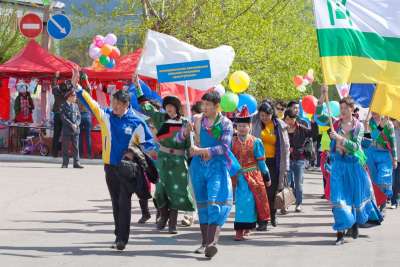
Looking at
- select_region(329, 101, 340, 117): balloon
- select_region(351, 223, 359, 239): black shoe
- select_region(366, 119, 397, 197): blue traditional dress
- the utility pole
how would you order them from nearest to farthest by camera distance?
select_region(351, 223, 359, 239): black shoe
select_region(329, 101, 340, 117): balloon
select_region(366, 119, 397, 197): blue traditional dress
the utility pole

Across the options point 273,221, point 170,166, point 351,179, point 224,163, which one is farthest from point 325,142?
point 224,163

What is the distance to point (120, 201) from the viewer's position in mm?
10414

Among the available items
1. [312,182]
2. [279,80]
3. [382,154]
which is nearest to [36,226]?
[382,154]

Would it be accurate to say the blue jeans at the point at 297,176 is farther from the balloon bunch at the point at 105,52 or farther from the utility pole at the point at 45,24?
the utility pole at the point at 45,24

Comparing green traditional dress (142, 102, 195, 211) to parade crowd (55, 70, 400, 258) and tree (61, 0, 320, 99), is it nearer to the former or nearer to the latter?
parade crowd (55, 70, 400, 258)

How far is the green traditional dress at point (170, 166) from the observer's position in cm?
1220

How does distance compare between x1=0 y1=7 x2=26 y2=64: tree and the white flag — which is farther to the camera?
x1=0 y1=7 x2=26 y2=64: tree

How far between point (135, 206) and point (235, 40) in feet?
47.6

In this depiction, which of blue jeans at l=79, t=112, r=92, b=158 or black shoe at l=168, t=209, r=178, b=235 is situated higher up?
blue jeans at l=79, t=112, r=92, b=158

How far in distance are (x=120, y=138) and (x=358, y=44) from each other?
298cm

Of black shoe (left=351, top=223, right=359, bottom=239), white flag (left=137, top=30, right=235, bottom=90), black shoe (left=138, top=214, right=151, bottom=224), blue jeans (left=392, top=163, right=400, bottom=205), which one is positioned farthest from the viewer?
blue jeans (left=392, top=163, right=400, bottom=205)

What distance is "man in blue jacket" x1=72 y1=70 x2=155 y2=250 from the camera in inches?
410

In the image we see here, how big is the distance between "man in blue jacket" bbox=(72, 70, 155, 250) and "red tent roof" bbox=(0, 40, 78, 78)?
14.4 metres

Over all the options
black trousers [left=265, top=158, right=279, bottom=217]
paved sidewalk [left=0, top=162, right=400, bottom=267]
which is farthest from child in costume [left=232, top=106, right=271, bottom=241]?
black trousers [left=265, top=158, right=279, bottom=217]
